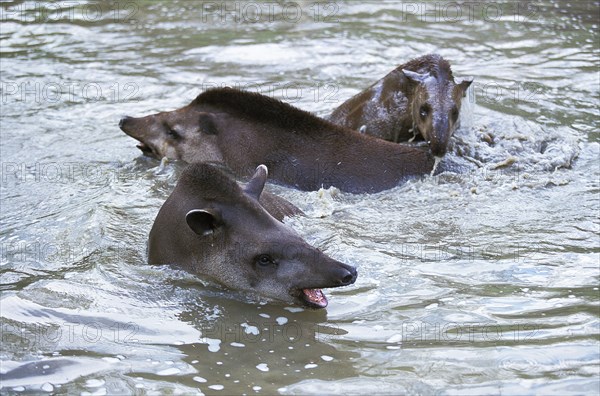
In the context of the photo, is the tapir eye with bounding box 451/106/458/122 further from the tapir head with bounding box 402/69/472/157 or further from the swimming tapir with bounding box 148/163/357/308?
the swimming tapir with bounding box 148/163/357/308

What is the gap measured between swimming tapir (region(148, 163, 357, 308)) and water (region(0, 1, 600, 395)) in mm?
174

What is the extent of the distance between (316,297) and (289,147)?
11.0 ft

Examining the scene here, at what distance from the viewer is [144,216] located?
9.73 meters

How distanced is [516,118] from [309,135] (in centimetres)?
345

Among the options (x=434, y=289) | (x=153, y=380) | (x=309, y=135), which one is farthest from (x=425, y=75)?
(x=153, y=380)

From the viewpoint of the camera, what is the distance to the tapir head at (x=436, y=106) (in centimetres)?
1070

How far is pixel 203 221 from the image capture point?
25.5 feet

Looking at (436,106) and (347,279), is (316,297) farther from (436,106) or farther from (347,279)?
(436,106)

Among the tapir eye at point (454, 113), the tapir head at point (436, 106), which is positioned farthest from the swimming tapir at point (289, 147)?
the tapir eye at point (454, 113)

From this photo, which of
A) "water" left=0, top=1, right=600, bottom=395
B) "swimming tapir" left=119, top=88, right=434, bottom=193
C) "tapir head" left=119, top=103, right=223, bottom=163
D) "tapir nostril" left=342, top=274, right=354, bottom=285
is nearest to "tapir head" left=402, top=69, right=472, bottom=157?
"swimming tapir" left=119, top=88, right=434, bottom=193

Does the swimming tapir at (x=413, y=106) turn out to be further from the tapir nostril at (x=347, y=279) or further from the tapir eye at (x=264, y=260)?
the tapir nostril at (x=347, y=279)

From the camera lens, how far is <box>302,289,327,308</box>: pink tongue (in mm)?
7531

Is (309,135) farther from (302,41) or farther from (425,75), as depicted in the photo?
(302,41)

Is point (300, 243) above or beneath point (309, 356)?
above
